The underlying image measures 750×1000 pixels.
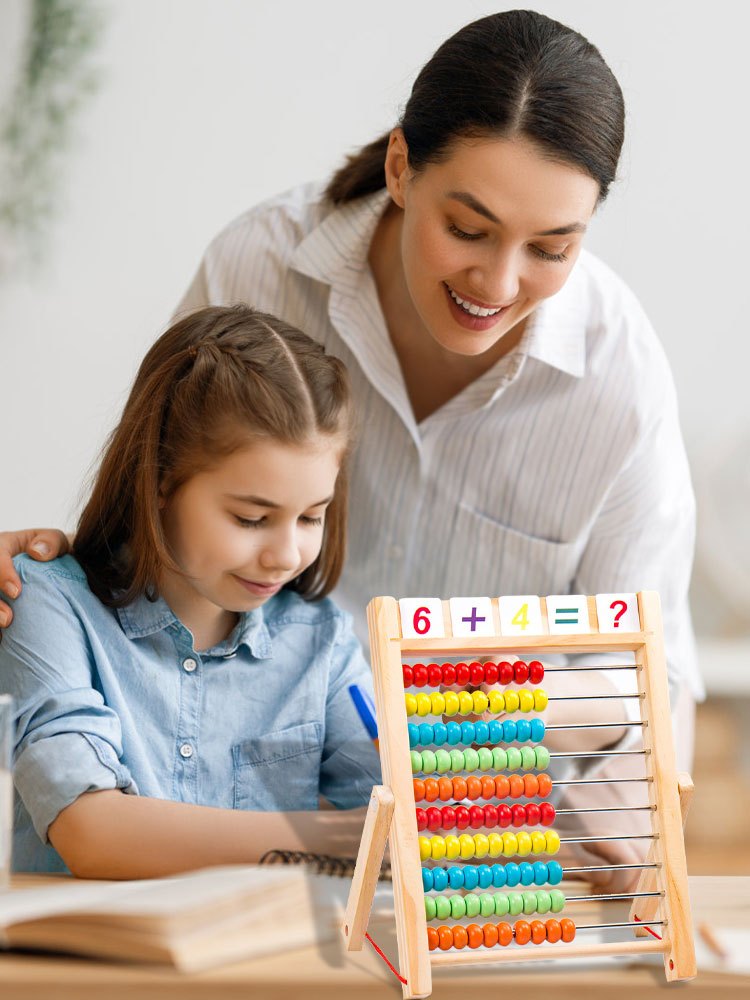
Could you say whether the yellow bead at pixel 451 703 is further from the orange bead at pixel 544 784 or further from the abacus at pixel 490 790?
the orange bead at pixel 544 784

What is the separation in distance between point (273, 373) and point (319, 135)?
147cm

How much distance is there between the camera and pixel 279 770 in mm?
1496

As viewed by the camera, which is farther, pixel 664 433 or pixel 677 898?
pixel 664 433

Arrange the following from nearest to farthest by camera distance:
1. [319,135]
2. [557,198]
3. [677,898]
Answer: [677,898]
[557,198]
[319,135]

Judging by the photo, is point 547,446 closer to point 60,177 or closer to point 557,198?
point 557,198

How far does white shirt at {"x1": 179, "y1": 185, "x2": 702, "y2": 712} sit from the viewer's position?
1729 mm

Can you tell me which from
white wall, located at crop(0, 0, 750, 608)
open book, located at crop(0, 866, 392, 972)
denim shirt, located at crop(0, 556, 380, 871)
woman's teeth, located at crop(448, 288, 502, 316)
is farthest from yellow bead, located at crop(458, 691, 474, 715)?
white wall, located at crop(0, 0, 750, 608)

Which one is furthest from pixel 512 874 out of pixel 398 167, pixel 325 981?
pixel 398 167

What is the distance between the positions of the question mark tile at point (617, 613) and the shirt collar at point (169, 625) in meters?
0.56

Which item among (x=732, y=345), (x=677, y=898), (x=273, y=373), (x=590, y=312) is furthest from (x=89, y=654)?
(x=732, y=345)

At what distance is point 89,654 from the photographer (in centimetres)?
139

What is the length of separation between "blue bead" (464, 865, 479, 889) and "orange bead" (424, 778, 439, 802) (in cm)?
8

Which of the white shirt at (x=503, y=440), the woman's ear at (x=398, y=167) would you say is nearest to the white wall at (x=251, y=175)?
the white shirt at (x=503, y=440)

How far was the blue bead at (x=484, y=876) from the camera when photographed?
1.08 m
